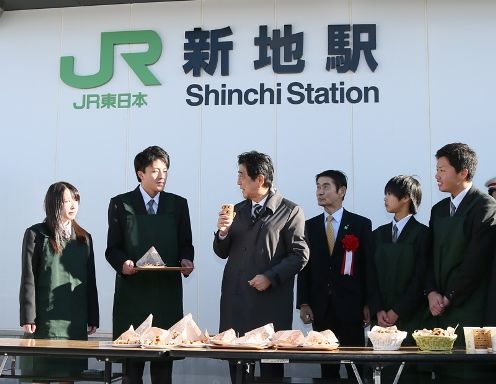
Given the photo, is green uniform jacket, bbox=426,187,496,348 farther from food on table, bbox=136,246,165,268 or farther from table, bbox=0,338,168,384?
table, bbox=0,338,168,384

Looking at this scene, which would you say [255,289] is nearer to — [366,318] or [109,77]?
[366,318]

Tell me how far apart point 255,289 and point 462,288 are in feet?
3.76

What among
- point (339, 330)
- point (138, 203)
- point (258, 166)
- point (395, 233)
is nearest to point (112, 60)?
point (138, 203)

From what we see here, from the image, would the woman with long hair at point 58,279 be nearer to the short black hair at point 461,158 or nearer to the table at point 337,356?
the table at point 337,356

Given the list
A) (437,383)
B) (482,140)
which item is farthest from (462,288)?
(482,140)

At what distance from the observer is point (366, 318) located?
16.3ft

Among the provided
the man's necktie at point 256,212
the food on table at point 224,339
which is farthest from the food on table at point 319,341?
the man's necktie at point 256,212

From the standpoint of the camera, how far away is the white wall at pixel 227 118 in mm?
6242

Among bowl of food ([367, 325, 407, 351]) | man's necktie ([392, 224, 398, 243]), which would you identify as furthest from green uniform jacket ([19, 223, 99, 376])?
man's necktie ([392, 224, 398, 243])

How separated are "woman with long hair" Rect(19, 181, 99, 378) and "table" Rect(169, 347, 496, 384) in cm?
128

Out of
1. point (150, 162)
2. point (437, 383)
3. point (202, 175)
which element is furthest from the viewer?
point (202, 175)

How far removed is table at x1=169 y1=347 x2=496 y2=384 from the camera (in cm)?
323

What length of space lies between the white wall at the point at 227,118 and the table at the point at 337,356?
291cm

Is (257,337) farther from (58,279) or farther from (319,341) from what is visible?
(58,279)
